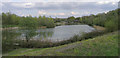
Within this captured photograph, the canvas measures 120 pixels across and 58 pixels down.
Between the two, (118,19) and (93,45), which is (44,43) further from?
(118,19)

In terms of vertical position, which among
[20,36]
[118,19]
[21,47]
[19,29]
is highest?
[118,19]

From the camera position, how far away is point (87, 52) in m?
6.38

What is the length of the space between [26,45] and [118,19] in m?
8.90

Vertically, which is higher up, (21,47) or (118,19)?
(118,19)

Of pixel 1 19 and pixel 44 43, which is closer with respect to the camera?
pixel 1 19

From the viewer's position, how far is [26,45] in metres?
11.6

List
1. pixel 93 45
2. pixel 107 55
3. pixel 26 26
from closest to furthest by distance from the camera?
pixel 107 55 → pixel 93 45 → pixel 26 26

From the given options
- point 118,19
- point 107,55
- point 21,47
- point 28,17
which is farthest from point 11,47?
point 118,19

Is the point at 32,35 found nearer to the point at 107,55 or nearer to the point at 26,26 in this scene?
the point at 26,26

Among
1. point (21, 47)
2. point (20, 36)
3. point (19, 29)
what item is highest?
point (19, 29)

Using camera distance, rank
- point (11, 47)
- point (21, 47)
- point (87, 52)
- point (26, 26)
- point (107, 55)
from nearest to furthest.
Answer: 1. point (107, 55)
2. point (87, 52)
3. point (11, 47)
4. point (21, 47)
5. point (26, 26)

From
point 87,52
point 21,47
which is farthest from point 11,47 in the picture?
point 87,52

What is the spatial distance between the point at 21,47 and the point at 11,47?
1.74 m

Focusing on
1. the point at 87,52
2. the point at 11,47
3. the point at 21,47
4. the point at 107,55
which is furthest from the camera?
the point at 21,47
